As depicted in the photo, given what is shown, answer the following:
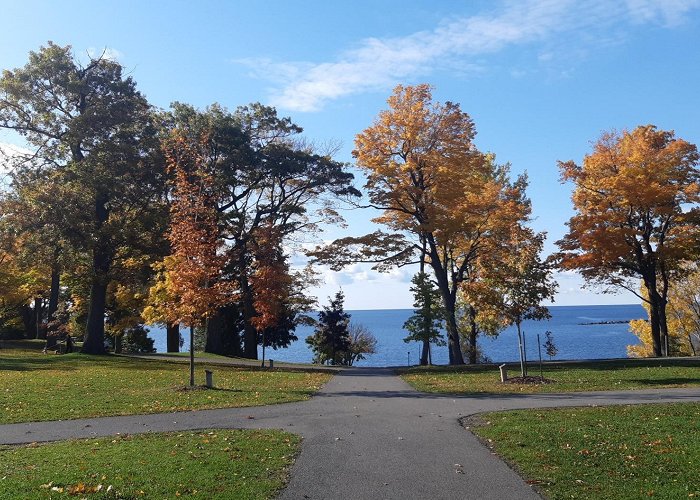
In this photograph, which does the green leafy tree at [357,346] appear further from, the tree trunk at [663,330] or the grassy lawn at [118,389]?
the grassy lawn at [118,389]

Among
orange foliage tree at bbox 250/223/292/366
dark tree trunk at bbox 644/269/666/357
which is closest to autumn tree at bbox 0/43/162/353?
orange foliage tree at bbox 250/223/292/366

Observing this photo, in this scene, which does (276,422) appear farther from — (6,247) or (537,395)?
(6,247)

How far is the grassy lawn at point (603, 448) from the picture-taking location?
6660mm

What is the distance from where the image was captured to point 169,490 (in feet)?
21.5

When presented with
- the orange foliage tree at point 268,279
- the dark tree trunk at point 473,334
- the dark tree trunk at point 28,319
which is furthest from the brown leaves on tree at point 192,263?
the dark tree trunk at point 28,319

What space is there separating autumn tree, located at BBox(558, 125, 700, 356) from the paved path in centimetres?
1459

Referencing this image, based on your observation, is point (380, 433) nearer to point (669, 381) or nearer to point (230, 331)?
point (669, 381)

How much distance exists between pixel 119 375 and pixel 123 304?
19685mm

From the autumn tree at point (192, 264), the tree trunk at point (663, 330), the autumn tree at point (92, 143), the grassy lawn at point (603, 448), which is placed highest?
the autumn tree at point (92, 143)

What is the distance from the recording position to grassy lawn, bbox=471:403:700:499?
262 inches

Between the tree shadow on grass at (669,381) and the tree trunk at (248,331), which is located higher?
the tree trunk at (248,331)

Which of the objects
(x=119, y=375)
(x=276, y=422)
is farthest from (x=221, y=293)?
(x=276, y=422)

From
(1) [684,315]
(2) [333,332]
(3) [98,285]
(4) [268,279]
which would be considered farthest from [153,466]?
(1) [684,315]

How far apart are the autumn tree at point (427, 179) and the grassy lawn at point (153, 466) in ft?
62.5
